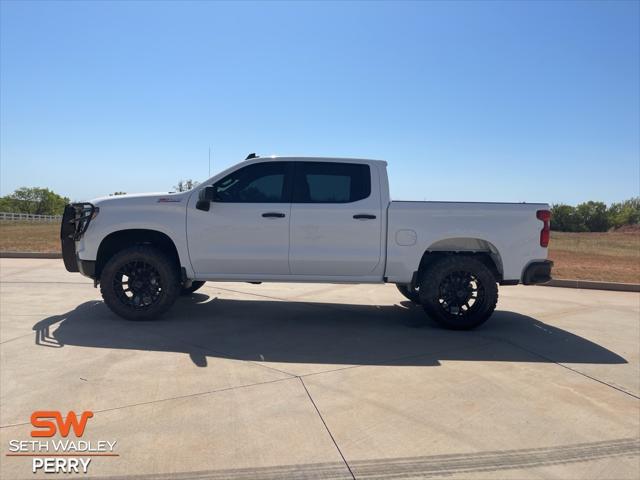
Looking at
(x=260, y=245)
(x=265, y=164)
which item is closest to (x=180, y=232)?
(x=260, y=245)

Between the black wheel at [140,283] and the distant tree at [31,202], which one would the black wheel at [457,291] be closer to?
the black wheel at [140,283]

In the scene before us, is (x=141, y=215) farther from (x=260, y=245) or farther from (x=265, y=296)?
(x=265, y=296)

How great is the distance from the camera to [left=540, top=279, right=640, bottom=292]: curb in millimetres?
9086

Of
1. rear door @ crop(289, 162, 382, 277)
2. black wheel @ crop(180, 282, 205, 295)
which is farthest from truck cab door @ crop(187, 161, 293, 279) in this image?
black wheel @ crop(180, 282, 205, 295)

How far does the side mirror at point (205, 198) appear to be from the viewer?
537 cm

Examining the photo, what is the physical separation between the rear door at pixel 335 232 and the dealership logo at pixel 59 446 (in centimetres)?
307

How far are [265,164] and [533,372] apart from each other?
3.77 m

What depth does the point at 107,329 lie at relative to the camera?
17.3ft

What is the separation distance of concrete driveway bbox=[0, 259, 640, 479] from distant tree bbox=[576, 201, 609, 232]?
49026mm

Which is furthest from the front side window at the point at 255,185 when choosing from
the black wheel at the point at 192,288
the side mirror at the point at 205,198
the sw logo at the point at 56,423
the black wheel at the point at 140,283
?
the sw logo at the point at 56,423

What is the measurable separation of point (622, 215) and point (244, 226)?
57.0 metres

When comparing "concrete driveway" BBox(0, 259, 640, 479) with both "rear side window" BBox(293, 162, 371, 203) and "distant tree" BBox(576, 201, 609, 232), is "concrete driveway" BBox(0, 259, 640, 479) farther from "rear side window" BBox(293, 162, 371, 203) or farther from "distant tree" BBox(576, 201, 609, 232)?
"distant tree" BBox(576, 201, 609, 232)

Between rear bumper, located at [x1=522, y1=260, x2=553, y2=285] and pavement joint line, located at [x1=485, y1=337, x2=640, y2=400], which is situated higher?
rear bumper, located at [x1=522, y1=260, x2=553, y2=285]

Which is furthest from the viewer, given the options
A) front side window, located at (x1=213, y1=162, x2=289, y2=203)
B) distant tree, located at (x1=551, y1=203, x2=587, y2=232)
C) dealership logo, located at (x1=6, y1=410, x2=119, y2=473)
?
distant tree, located at (x1=551, y1=203, x2=587, y2=232)
